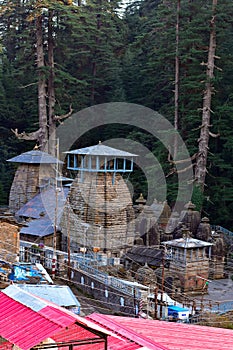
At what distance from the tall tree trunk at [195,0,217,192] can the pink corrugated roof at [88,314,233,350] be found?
2559 centimetres

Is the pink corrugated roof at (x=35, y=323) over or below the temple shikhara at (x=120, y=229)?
over

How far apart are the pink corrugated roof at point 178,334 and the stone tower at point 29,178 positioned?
25.8 metres

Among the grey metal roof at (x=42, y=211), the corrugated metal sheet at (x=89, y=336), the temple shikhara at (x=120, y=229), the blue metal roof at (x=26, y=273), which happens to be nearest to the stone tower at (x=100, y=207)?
the temple shikhara at (x=120, y=229)

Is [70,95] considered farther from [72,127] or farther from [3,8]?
[3,8]

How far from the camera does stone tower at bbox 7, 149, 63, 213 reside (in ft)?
113

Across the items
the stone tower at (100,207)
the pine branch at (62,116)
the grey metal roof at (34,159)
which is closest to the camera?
the stone tower at (100,207)

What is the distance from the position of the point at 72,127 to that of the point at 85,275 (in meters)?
23.1

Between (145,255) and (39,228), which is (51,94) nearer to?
(39,228)

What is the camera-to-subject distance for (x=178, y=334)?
8.34m

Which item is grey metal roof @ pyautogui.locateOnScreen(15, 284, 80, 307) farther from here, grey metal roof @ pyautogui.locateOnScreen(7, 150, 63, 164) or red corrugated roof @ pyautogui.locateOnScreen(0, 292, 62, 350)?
grey metal roof @ pyautogui.locateOnScreen(7, 150, 63, 164)

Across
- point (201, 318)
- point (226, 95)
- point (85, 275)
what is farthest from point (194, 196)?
point (201, 318)

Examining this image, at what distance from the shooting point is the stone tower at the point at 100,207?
85.1 feet

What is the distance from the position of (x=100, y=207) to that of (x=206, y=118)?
1200cm

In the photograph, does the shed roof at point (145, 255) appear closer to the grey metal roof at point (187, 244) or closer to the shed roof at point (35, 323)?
the grey metal roof at point (187, 244)
